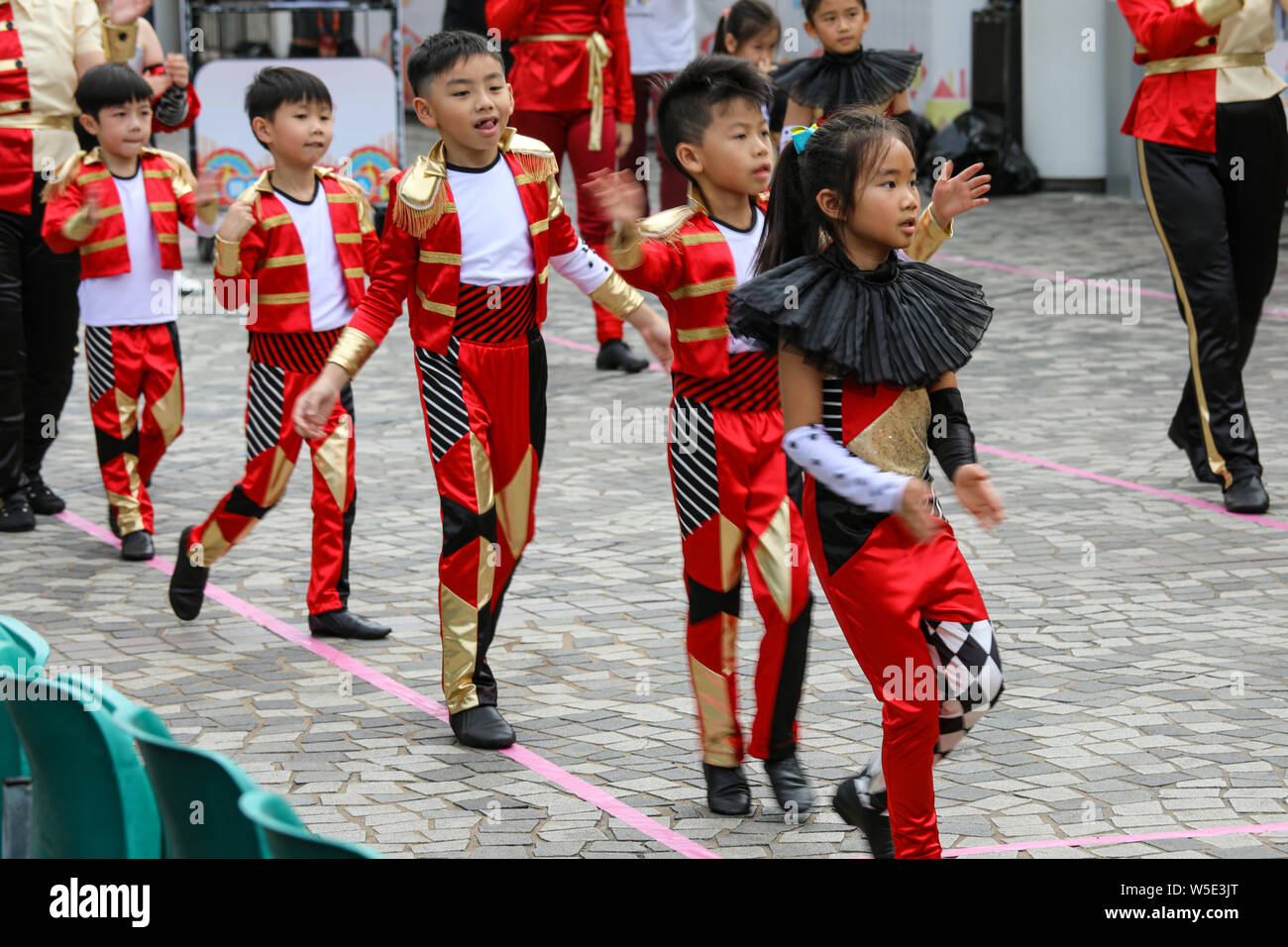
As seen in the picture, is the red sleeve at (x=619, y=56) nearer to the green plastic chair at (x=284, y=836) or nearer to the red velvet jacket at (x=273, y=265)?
the red velvet jacket at (x=273, y=265)

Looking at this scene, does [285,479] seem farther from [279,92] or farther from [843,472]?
[843,472]

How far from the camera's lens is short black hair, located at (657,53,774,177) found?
4.35m

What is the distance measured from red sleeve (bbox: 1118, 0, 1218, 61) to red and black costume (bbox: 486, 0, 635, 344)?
3.26 meters

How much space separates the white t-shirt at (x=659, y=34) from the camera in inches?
467

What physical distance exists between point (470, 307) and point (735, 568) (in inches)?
40.7

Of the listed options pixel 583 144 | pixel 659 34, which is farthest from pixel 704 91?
pixel 659 34

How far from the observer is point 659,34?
11.9 meters

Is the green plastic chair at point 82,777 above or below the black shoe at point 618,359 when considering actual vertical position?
above

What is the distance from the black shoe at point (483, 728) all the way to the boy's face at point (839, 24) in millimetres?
3690

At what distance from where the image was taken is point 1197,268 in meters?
7.11

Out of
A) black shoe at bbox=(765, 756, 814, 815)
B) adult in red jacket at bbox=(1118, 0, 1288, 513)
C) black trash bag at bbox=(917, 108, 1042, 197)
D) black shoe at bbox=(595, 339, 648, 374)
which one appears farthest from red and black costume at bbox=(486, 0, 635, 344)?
black trash bag at bbox=(917, 108, 1042, 197)

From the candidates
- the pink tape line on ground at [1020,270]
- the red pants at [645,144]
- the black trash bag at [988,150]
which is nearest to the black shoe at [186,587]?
the red pants at [645,144]
